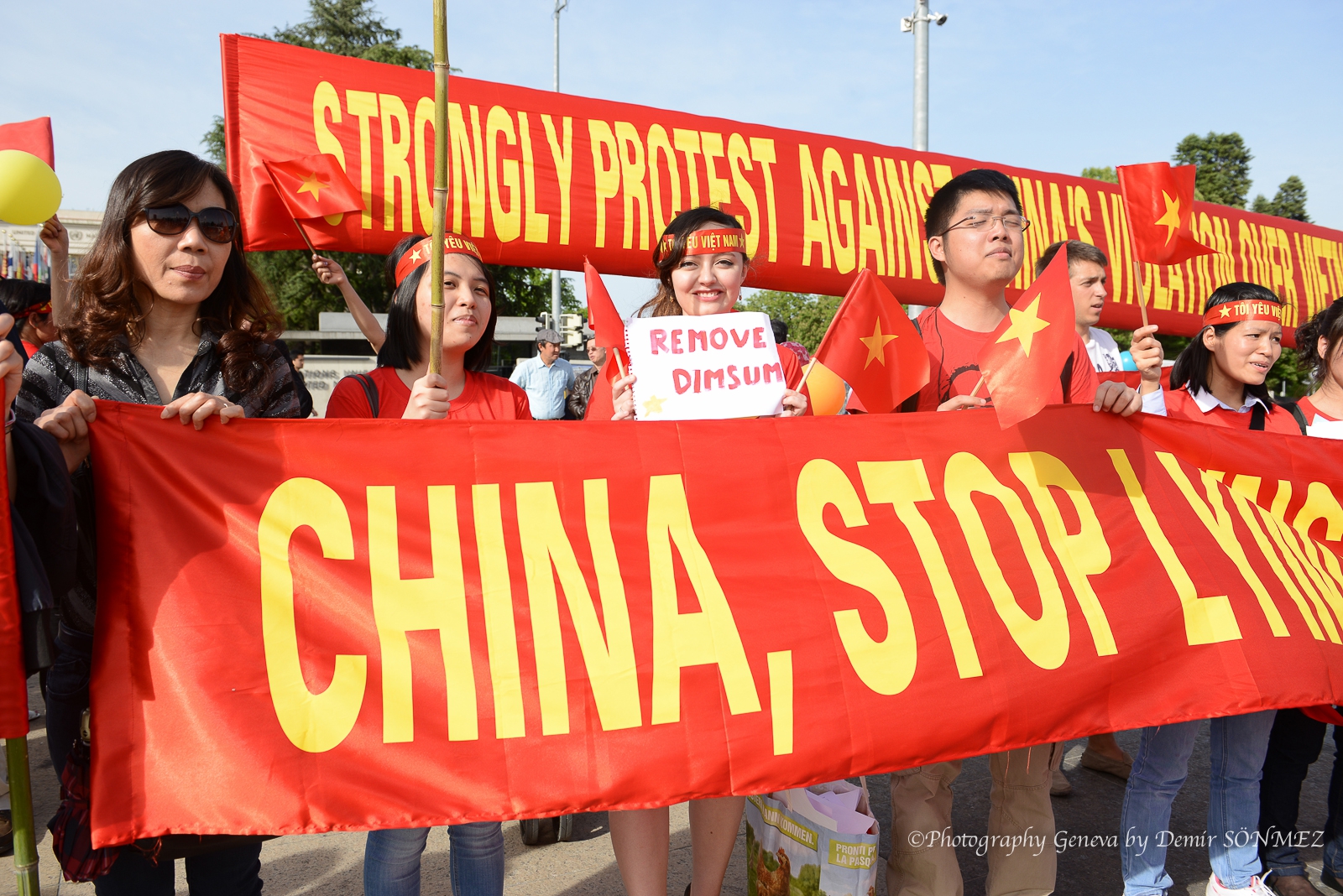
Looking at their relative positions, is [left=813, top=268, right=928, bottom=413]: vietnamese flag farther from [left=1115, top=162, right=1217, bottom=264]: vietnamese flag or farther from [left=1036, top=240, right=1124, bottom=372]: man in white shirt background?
[left=1036, top=240, right=1124, bottom=372]: man in white shirt background

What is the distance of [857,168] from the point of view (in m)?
5.80

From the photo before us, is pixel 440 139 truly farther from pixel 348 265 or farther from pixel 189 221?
pixel 348 265

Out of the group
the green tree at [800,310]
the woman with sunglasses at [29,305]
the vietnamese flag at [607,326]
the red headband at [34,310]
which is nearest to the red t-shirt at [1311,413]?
the vietnamese flag at [607,326]

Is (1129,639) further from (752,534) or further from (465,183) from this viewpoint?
(465,183)

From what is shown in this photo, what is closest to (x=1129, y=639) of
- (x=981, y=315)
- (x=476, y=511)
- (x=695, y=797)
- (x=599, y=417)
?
(x=981, y=315)

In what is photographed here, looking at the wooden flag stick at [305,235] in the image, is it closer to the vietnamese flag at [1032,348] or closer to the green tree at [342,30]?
the vietnamese flag at [1032,348]

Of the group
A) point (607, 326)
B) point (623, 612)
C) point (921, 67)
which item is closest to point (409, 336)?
point (607, 326)

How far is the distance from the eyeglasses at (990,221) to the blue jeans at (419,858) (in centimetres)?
217

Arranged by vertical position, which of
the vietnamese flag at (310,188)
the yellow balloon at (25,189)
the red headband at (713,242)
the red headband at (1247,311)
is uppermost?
the vietnamese flag at (310,188)

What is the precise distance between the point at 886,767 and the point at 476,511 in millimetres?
1172

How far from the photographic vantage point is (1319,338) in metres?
3.32

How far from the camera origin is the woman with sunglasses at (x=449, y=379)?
2213 mm

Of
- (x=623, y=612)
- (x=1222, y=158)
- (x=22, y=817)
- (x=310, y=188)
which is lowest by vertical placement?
(x=22, y=817)

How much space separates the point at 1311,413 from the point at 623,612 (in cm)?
276
